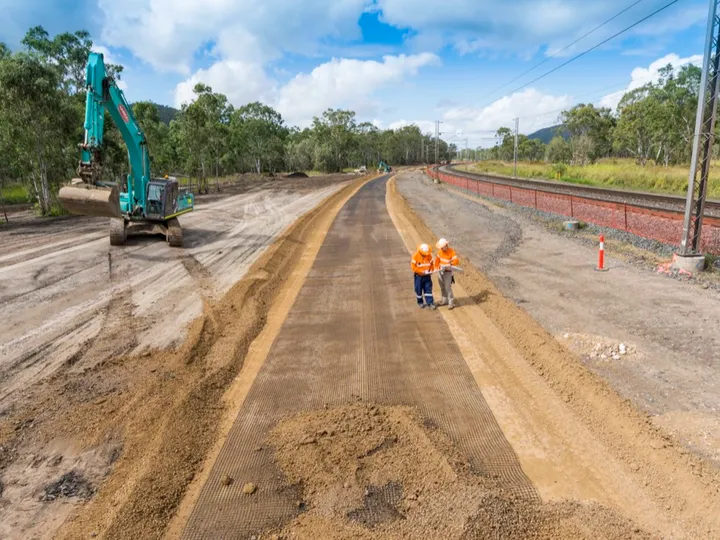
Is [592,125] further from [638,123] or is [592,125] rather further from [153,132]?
[153,132]

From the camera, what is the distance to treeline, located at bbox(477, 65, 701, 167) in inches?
2079

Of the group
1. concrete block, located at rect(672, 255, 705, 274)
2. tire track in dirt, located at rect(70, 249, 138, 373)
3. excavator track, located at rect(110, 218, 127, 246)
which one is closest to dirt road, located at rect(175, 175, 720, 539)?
tire track in dirt, located at rect(70, 249, 138, 373)

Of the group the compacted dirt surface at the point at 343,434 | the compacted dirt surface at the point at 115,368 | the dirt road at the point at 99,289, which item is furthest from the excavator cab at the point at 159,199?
the compacted dirt surface at the point at 343,434

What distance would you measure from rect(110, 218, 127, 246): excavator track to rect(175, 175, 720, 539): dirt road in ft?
37.3

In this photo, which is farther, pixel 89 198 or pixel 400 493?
pixel 89 198

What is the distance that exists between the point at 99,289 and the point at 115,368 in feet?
17.7

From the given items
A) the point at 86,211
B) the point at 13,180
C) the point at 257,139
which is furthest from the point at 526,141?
the point at 86,211

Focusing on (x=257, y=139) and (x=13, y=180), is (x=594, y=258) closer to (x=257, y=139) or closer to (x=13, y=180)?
(x=13, y=180)

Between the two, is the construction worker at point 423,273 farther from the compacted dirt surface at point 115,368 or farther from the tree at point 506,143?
the tree at point 506,143

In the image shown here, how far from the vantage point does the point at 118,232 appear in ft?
55.1

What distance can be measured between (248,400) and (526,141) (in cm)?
13773

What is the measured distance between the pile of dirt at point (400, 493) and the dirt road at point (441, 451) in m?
0.01

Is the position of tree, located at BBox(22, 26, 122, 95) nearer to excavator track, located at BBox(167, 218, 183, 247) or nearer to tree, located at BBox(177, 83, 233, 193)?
tree, located at BBox(177, 83, 233, 193)

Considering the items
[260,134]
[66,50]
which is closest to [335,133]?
[260,134]
